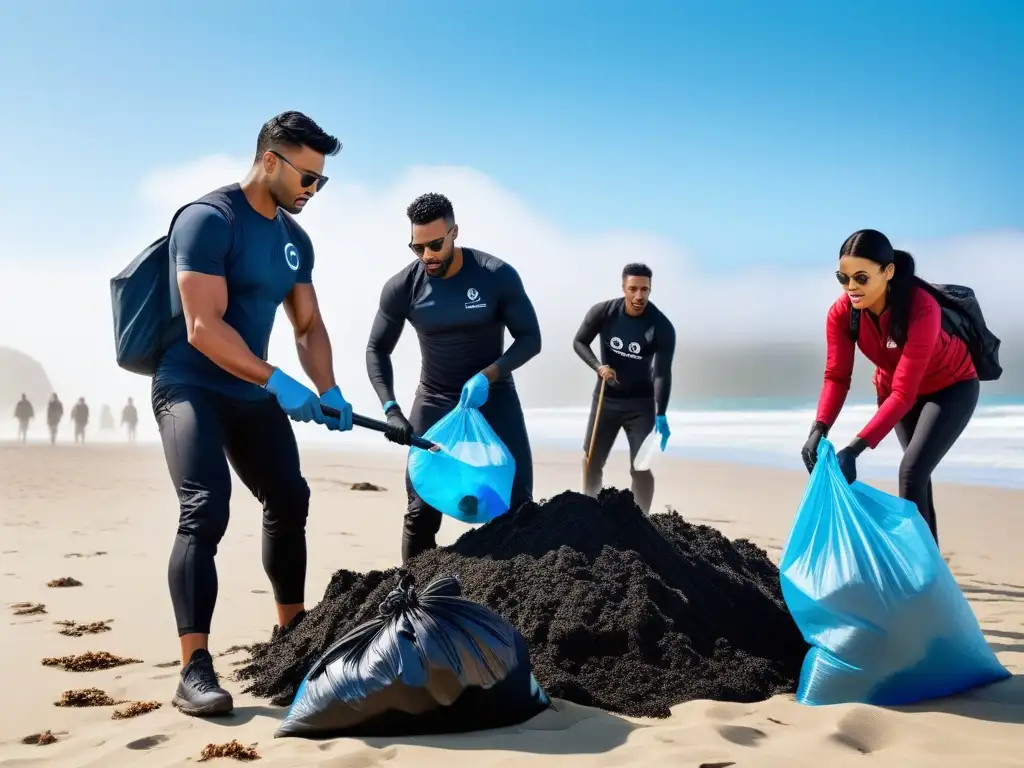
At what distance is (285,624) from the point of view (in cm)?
370

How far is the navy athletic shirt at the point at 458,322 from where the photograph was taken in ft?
14.2

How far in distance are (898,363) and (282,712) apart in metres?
2.49

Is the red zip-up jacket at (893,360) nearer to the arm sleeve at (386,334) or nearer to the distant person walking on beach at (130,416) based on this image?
the arm sleeve at (386,334)

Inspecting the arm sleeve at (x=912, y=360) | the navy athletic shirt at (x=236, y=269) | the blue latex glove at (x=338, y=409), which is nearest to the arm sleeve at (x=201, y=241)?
the navy athletic shirt at (x=236, y=269)

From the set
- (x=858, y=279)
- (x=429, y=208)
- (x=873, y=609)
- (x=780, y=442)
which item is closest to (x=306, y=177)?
(x=429, y=208)

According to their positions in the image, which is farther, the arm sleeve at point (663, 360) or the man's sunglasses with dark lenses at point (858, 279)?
the arm sleeve at point (663, 360)

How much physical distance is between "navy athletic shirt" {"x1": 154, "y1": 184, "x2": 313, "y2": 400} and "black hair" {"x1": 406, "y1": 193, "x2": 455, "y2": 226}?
0.82 meters

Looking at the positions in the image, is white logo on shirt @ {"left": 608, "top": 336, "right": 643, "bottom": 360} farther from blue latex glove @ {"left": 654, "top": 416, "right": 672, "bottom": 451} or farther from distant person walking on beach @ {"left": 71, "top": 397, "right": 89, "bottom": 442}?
distant person walking on beach @ {"left": 71, "top": 397, "right": 89, "bottom": 442}

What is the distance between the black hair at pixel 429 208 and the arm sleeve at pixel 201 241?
114 cm

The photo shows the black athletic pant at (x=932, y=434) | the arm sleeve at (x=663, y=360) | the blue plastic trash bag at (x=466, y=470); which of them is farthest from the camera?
the arm sleeve at (x=663, y=360)

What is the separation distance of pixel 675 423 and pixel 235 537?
23489 mm

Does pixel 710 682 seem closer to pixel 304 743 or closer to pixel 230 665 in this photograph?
pixel 304 743

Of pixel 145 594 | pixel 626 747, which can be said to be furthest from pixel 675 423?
pixel 626 747

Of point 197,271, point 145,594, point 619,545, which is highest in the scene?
point 197,271
